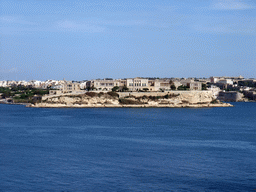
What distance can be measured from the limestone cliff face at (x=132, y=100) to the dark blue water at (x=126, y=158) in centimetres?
2160

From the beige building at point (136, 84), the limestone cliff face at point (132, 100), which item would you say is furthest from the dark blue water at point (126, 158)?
the beige building at point (136, 84)

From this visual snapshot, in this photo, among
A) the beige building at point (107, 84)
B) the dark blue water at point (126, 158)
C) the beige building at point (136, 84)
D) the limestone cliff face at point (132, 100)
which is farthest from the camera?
the beige building at point (107, 84)

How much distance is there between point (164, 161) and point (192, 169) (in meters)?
Answer: 1.62

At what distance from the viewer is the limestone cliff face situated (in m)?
50.9

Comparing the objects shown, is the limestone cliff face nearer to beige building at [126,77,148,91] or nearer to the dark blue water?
beige building at [126,77,148,91]

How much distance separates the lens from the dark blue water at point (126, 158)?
46.4 ft

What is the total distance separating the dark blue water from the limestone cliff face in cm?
2160

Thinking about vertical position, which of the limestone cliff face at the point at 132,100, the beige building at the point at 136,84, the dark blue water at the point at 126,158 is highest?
the beige building at the point at 136,84

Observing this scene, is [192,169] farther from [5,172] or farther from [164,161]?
[5,172]

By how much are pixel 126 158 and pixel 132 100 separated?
34468 millimetres

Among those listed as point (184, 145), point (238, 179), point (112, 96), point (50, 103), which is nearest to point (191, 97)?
point (112, 96)

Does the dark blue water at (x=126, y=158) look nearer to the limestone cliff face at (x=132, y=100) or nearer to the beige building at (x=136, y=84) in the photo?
the limestone cliff face at (x=132, y=100)

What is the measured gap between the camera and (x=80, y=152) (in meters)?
19.4

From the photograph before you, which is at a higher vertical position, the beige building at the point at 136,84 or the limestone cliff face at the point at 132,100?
the beige building at the point at 136,84
